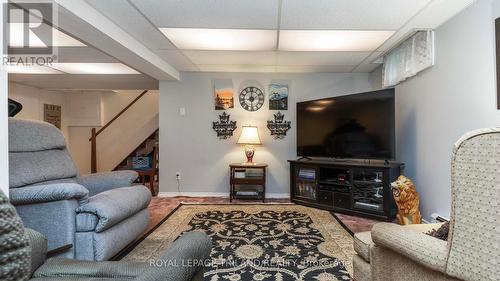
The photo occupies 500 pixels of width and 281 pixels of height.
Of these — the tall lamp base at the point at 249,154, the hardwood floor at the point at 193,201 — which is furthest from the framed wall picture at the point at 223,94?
the hardwood floor at the point at 193,201

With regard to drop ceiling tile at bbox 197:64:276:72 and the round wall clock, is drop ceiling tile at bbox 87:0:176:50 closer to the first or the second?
drop ceiling tile at bbox 197:64:276:72

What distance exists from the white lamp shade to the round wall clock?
0.41m

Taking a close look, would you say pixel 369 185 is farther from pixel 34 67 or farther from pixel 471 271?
pixel 34 67

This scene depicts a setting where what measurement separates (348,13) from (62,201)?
2.65 metres

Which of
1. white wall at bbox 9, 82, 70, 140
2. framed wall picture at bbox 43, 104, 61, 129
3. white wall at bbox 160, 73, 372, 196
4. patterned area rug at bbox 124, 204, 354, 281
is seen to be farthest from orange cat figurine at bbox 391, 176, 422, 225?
framed wall picture at bbox 43, 104, 61, 129

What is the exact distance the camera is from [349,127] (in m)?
3.41

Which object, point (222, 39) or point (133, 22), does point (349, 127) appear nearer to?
point (222, 39)

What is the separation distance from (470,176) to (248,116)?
3664 millimetres

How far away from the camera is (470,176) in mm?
774

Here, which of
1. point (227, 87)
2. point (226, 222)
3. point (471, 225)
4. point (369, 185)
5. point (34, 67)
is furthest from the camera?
point (227, 87)

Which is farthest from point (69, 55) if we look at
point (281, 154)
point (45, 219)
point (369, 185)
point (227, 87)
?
point (369, 185)

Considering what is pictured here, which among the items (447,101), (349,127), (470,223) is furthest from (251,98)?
(470,223)

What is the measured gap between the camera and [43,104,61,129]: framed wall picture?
5.76 meters

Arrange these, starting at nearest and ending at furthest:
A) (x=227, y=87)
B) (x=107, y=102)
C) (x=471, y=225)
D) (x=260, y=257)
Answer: (x=471, y=225), (x=260, y=257), (x=227, y=87), (x=107, y=102)
